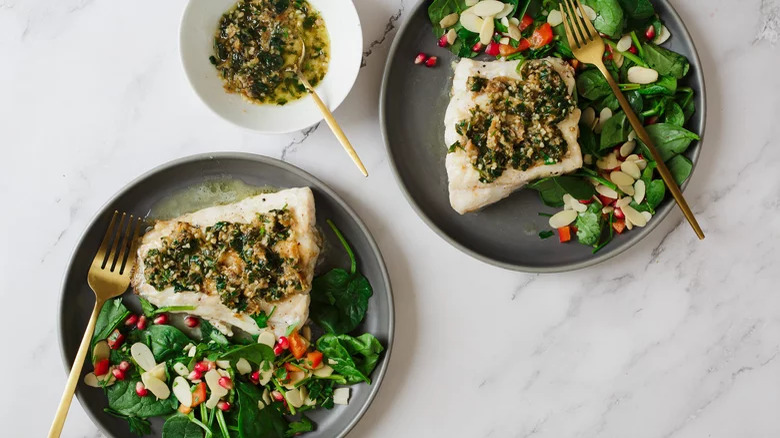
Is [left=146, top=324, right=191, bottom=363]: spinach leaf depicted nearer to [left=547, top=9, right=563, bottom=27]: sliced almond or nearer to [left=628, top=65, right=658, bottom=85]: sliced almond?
[left=547, top=9, right=563, bottom=27]: sliced almond

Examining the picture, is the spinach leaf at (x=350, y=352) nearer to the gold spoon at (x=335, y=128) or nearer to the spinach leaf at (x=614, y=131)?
the gold spoon at (x=335, y=128)

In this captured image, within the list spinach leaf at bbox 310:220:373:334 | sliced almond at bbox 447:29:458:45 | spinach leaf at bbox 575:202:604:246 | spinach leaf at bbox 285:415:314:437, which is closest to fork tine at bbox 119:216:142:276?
spinach leaf at bbox 310:220:373:334

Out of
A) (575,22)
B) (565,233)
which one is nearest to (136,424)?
(565,233)

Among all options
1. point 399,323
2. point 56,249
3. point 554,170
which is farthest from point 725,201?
point 56,249

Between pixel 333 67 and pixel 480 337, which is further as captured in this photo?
pixel 480 337

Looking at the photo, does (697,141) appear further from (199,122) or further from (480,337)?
(199,122)

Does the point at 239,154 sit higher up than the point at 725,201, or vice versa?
the point at 239,154

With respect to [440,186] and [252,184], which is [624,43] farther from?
[252,184]
